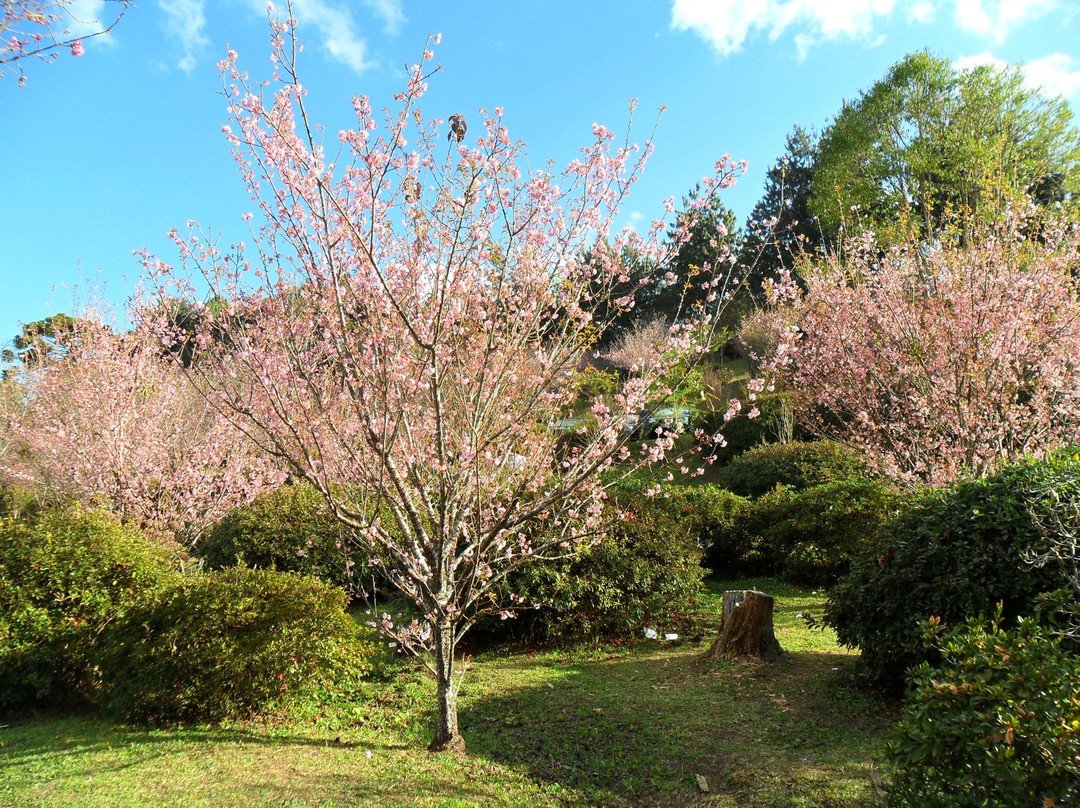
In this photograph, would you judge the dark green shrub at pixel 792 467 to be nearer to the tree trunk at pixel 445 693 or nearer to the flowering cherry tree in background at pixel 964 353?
the flowering cherry tree in background at pixel 964 353

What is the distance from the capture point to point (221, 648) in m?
4.43

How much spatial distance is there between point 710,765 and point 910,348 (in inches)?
182

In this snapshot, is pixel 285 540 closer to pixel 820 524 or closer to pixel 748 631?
pixel 748 631

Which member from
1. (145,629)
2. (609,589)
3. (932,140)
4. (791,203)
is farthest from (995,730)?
(791,203)

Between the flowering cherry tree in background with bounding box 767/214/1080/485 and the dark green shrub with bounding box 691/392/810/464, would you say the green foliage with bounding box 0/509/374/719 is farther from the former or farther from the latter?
the dark green shrub with bounding box 691/392/810/464

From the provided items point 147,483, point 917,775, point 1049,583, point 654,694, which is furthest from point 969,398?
point 147,483

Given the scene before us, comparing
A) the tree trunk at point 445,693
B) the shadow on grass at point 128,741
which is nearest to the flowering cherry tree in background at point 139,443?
the shadow on grass at point 128,741

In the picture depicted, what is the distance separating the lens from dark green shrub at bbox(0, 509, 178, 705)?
499 cm

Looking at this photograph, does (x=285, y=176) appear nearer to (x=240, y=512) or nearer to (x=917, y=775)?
(x=917, y=775)

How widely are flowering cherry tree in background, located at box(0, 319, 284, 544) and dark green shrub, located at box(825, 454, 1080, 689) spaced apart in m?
7.39

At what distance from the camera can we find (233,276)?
4.06 meters

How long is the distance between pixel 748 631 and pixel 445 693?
267cm

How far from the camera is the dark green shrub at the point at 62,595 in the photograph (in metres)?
4.99

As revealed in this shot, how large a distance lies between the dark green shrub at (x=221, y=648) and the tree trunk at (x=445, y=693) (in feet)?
3.83
